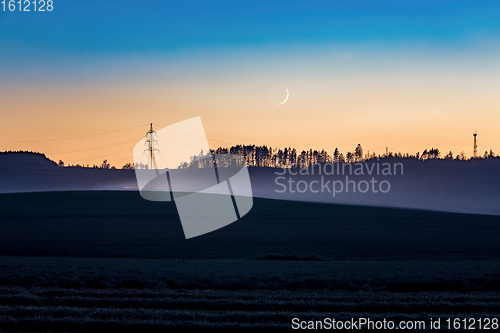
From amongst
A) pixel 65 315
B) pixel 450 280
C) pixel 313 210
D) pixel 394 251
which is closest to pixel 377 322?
pixel 65 315

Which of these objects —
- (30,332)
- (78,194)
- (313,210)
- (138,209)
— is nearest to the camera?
(30,332)

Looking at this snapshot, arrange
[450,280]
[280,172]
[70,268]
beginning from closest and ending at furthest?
[450,280]
[70,268]
[280,172]

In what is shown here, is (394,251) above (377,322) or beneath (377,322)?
beneath

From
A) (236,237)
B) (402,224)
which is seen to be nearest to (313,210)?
(402,224)

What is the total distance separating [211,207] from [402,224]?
28.9 meters

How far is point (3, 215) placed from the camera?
66.6 m

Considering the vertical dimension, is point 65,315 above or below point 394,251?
above

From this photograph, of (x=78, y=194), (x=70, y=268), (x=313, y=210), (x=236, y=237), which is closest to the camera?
(x=70, y=268)

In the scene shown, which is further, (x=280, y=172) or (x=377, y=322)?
(x=280, y=172)

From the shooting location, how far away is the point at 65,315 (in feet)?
40.2

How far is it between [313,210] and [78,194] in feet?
149

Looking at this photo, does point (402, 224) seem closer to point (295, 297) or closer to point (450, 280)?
point (450, 280)

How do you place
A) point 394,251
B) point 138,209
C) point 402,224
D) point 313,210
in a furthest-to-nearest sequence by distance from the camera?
point 313,210, point 138,209, point 402,224, point 394,251

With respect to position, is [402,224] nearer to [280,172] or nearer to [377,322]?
[377,322]
